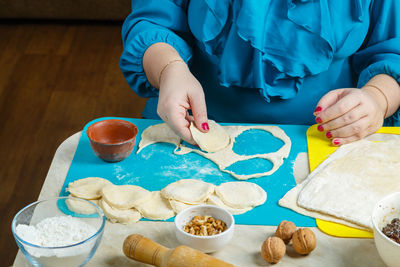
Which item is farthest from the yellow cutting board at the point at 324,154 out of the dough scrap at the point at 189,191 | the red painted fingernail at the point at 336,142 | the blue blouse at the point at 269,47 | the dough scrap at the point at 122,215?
the dough scrap at the point at 122,215

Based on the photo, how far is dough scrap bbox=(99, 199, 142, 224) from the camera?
111 centimetres

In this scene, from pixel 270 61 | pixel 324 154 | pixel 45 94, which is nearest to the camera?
pixel 324 154

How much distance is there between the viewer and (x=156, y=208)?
1151mm

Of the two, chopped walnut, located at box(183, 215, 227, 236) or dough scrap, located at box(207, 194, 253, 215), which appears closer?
chopped walnut, located at box(183, 215, 227, 236)

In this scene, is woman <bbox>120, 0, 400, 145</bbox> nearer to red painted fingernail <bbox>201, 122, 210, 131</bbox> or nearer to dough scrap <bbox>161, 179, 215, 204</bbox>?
red painted fingernail <bbox>201, 122, 210, 131</bbox>

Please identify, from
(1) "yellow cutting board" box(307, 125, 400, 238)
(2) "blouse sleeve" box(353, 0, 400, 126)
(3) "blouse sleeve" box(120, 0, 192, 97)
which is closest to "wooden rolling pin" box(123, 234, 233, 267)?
(1) "yellow cutting board" box(307, 125, 400, 238)

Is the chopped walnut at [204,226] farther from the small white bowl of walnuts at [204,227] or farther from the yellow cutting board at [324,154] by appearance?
the yellow cutting board at [324,154]

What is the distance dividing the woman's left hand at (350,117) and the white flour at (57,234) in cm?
75

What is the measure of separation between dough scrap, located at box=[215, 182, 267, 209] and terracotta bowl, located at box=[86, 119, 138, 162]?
29 centimetres

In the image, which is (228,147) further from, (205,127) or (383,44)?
(383,44)

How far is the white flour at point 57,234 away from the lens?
910 millimetres

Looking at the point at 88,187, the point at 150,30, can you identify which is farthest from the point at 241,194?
the point at 150,30

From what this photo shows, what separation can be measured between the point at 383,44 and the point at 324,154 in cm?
43

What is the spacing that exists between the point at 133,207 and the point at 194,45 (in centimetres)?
73
